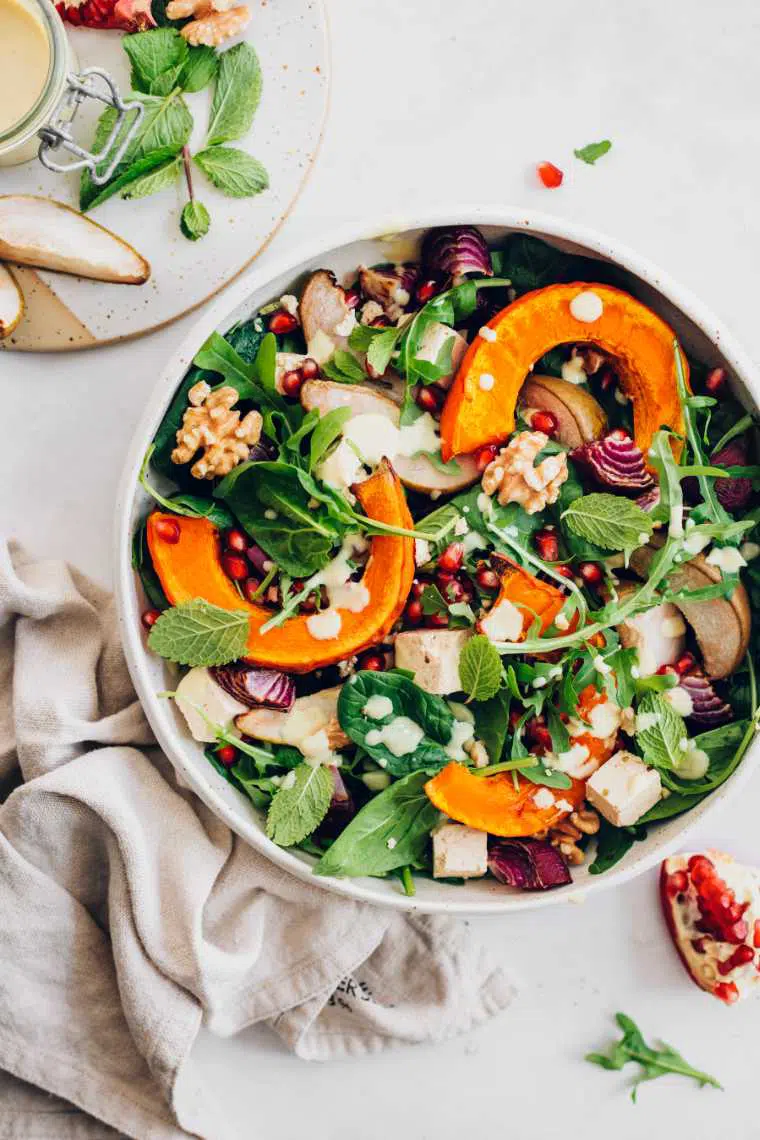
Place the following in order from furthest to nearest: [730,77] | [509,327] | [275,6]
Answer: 1. [730,77]
2. [275,6]
3. [509,327]

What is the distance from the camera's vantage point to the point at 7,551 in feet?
7.38

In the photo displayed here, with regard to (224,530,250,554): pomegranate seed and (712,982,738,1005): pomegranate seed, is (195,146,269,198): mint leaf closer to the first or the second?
(224,530,250,554): pomegranate seed

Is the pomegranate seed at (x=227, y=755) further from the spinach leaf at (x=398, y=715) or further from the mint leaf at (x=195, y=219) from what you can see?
the mint leaf at (x=195, y=219)

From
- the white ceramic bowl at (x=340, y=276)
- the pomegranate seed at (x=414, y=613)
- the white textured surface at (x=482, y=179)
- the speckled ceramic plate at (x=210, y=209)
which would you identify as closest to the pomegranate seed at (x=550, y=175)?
the white textured surface at (x=482, y=179)

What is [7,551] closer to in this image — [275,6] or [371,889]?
[371,889]

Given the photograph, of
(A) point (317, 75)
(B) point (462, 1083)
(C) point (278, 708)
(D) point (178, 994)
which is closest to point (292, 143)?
(A) point (317, 75)

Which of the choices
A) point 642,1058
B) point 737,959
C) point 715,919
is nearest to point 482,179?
point 715,919

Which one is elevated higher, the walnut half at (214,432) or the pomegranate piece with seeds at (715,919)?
the walnut half at (214,432)

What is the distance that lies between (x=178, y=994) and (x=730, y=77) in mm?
2408

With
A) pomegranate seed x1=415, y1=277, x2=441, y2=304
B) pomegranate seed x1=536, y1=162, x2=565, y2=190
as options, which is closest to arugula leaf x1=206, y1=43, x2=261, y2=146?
pomegranate seed x1=415, y1=277, x2=441, y2=304

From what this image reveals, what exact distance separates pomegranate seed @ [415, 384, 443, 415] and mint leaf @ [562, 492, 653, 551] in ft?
1.10

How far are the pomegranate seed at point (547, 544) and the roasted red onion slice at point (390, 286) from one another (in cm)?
53

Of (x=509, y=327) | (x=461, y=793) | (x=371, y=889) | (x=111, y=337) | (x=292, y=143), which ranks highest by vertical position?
(x=292, y=143)

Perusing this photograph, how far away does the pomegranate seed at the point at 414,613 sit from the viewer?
2.10 m
